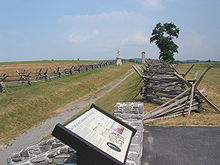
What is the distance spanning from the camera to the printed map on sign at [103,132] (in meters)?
2.48

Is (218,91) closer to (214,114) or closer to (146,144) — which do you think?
(214,114)

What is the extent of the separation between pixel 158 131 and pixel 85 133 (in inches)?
183

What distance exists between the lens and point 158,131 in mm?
6645

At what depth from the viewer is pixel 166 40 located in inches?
1423

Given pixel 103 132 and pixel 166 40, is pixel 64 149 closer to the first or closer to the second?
pixel 103 132

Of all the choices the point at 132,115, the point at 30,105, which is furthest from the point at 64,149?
the point at 30,105

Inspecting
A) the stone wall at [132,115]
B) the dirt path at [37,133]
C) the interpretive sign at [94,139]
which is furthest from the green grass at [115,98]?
the interpretive sign at [94,139]

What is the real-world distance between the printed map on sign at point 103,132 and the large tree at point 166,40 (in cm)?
3477

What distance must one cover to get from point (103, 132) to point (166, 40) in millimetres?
35961

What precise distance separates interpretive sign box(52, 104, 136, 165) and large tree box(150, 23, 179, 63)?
3502 centimetres

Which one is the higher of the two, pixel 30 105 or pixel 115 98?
pixel 115 98

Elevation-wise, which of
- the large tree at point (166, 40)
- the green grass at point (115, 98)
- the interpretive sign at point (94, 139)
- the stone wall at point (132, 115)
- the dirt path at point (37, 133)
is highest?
the large tree at point (166, 40)

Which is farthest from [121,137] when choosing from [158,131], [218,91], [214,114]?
[218,91]

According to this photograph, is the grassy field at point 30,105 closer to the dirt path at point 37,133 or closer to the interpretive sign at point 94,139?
the dirt path at point 37,133
